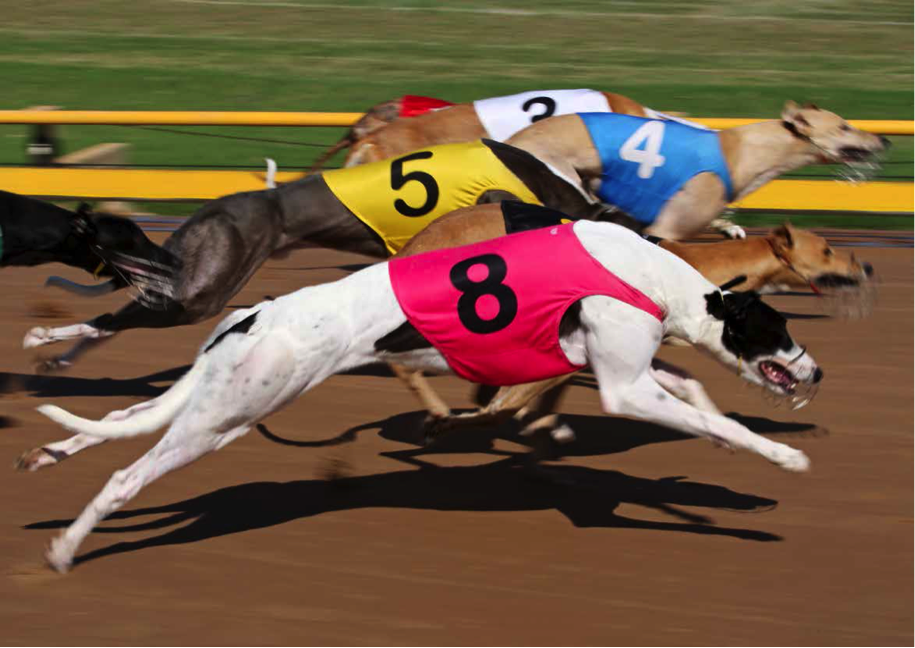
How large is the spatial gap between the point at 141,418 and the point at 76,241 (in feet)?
5.02

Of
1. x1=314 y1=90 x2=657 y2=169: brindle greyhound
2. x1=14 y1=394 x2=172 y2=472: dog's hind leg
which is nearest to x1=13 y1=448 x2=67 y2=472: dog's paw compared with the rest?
x1=14 y1=394 x2=172 y2=472: dog's hind leg

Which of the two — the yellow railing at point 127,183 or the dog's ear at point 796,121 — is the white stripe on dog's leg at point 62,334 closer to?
the dog's ear at point 796,121

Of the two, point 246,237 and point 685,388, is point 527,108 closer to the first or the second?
point 246,237

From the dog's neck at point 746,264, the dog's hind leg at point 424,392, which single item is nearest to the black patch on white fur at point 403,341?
the dog's hind leg at point 424,392

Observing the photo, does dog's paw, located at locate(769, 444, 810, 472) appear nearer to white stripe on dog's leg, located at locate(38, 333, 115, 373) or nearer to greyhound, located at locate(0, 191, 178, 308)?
greyhound, located at locate(0, 191, 178, 308)

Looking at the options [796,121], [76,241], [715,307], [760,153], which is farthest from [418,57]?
[715,307]

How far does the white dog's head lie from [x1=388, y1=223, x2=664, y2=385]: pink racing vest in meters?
0.24

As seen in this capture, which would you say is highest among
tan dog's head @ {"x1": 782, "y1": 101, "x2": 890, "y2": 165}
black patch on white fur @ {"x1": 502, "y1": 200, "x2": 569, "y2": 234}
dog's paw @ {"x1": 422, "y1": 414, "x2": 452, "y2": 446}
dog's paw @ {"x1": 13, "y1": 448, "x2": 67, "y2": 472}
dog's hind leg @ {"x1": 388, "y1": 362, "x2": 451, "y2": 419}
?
tan dog's head @ {"x1": 782, "y1": 101, "x2": 890, "y2": 165}

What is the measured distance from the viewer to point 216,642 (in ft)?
12.1

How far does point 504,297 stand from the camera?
4.13 meters

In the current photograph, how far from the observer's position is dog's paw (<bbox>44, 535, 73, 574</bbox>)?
4047 millimetres

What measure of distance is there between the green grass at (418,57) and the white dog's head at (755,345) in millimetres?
6708

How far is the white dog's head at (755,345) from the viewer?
4.31 meters

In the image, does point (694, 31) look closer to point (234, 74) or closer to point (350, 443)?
point (234, 74)
